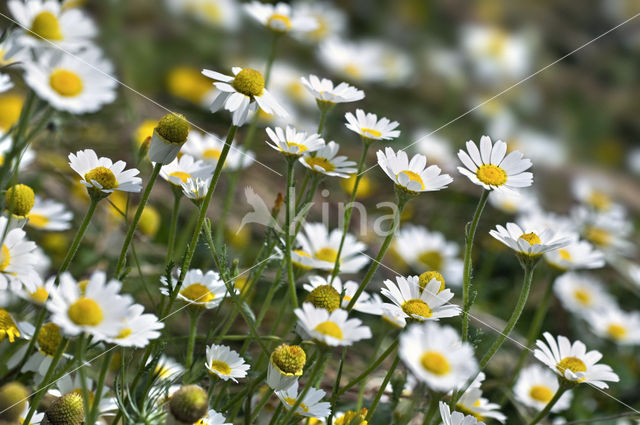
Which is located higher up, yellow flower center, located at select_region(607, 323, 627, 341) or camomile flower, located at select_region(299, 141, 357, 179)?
camomile flower, located at select_region(299, 141, 357, 179)

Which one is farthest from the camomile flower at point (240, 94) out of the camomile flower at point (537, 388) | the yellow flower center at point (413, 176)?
the camomile flower at point (537, 388)

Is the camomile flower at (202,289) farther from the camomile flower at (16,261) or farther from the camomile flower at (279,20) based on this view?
the camomile flower at (279,20)

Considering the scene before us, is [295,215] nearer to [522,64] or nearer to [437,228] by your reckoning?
[437,228]

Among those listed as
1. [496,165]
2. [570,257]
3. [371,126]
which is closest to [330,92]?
[371,126]

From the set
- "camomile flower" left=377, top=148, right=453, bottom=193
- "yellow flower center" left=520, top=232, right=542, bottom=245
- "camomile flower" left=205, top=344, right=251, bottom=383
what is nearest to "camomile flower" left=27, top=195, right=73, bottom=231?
"camomile flower" left=205, top=344, right=251, bottom=383

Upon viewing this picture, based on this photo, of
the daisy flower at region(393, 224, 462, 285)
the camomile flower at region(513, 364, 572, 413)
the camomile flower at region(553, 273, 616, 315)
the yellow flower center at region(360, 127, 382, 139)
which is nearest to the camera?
the yellow flower center at region(360, 127, 382, 139)

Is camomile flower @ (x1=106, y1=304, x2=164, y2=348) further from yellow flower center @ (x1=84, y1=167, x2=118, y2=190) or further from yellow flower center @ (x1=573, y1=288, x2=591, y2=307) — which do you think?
yellow flower center @ (x1=573, y1=288, x2=591, y2=307)

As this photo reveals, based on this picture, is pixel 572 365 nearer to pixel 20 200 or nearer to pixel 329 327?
pixel 329 327
